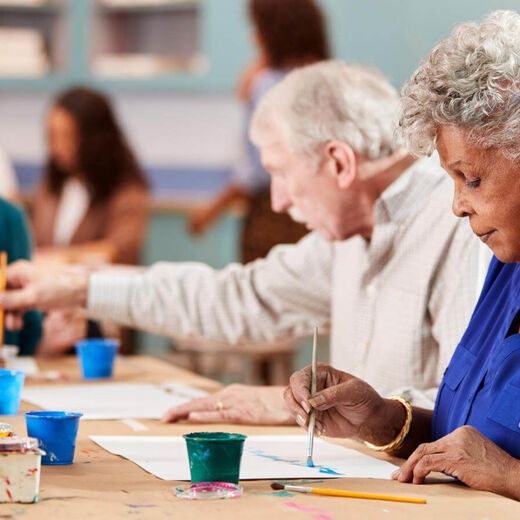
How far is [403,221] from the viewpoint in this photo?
2.03 metres

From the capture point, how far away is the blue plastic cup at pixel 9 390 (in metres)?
1.64

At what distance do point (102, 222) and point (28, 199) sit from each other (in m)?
1.08

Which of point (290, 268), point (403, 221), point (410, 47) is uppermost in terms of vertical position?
point (410, 47)

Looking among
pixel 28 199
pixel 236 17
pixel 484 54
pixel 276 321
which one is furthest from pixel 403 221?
pixel 28 199

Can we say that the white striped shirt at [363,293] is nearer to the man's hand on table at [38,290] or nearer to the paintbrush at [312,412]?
the man's hand on table at [38,290]

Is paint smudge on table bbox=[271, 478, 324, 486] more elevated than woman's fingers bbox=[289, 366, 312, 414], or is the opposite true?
woman's fingers bbox=[289, 366, 312, 414]

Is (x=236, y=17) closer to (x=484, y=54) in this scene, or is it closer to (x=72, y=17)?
(x=72, y=17)

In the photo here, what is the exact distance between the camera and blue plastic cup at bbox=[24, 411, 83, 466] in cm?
123

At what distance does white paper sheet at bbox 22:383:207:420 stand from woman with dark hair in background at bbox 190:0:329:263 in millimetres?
2398

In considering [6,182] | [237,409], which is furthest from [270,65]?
[237,409]

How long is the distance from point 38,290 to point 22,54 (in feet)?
12.9

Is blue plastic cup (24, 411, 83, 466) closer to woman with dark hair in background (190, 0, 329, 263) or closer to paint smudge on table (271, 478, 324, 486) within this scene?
paint smudge on table (271, 478, 324, 486)

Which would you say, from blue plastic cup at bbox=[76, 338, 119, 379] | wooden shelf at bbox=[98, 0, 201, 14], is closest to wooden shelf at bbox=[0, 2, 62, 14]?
wooden shelf at bbox=[98, 0, 201, 14]

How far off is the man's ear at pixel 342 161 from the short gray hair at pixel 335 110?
12 mm
